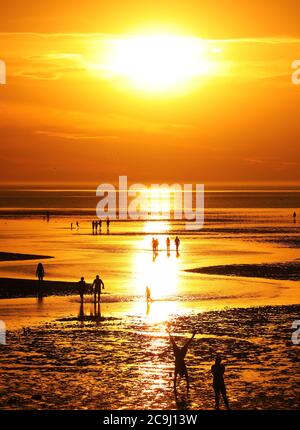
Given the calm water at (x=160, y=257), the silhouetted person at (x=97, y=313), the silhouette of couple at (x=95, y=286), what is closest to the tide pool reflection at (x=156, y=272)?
the calm water at (x=160, y=257)

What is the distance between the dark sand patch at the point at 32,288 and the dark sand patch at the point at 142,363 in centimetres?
887

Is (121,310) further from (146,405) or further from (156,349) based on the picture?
(146,405)

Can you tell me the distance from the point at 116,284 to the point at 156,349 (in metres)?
17.5

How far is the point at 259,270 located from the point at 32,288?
16264mm

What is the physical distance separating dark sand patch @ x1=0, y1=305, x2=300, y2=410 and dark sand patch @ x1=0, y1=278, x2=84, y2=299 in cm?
887

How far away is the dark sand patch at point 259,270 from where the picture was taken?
48.1m

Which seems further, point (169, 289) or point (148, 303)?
point (169, 289)

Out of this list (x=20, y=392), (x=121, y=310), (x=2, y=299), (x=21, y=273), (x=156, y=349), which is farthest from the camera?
(x=21, y=273)

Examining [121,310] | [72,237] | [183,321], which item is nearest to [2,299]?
[121,310]

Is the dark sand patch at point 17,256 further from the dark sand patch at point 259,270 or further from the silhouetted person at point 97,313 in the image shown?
the silhouetted person at point 97,313

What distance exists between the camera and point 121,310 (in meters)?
35.0

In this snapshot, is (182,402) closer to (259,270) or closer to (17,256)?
(259,270)

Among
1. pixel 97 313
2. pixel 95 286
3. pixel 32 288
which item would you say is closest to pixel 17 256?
pixel 32 288

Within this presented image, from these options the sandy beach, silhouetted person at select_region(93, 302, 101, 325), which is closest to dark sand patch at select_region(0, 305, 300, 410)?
the sandy beach
